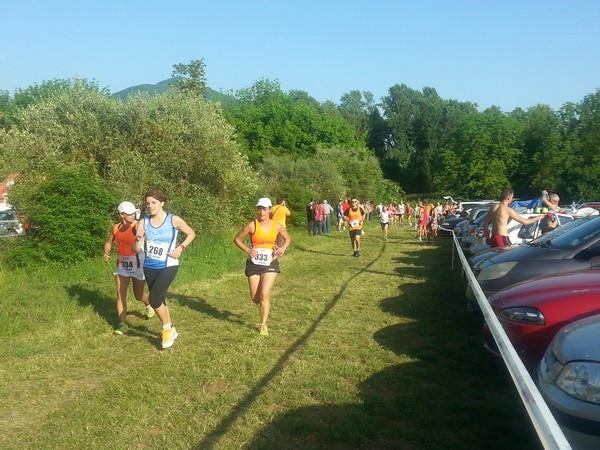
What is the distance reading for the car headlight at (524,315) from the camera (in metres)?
5.26

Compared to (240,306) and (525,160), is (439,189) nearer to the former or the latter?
(525,160)

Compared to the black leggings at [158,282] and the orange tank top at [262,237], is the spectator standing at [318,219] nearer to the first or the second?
the orange tank top at [262,237]

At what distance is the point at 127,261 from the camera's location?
8.57 m

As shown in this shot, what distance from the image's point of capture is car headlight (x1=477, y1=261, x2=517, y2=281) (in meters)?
8.03

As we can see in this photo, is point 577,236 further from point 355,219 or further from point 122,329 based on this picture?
point 355,219

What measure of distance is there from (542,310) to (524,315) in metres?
0.16

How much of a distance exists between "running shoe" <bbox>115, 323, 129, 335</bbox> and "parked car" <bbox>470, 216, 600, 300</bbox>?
4.75 meters

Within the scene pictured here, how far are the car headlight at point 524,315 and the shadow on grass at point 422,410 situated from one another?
760mm

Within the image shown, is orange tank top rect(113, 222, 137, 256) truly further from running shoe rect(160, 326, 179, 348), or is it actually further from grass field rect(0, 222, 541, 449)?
running shoe rect(160, 326, 179, 348)

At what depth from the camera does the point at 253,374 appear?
6340 mm

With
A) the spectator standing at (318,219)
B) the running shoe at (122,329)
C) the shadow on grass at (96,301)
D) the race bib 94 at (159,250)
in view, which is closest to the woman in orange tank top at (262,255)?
the race bib 94 at (159,250)

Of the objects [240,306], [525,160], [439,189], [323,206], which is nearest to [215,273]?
[240,306]

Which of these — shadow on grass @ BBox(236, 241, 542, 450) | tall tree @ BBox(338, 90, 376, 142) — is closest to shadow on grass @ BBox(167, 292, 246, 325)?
shadow on grass @ BBox(236, 241, 542, 450)

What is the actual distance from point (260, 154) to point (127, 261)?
50234 mm
